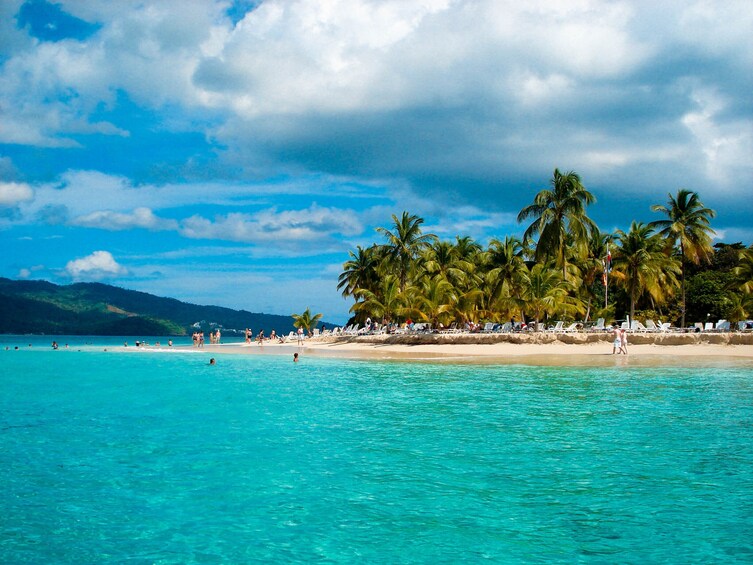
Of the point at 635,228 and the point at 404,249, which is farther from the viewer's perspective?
the point at 404,249

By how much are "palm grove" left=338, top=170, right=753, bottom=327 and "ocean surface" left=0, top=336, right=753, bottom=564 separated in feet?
82.6

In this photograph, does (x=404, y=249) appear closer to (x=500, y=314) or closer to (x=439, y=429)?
(x=500, y=314)

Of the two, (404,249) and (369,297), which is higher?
(404,249)

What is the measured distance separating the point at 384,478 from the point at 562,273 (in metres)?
39.1

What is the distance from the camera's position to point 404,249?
51188 mm

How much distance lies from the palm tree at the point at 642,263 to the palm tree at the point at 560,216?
2730mm

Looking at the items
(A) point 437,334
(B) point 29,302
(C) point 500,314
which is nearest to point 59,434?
(A) point 437,334

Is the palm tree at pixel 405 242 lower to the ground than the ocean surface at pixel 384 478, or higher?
higher

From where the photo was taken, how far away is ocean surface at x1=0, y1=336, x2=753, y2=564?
644cm

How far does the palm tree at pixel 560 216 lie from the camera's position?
141ft

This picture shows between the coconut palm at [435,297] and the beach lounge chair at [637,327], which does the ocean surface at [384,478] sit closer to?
the beach lounge chair at [637,327]

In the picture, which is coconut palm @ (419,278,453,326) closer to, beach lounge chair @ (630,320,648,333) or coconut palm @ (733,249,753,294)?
beach lounge chair @ (630,320,648,333)

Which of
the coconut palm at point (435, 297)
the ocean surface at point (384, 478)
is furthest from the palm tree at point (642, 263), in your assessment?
the ocean surface at point (384, 478)

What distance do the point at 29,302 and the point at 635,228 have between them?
635ft
